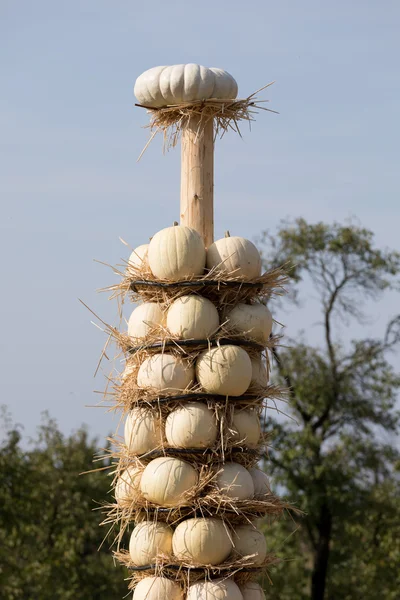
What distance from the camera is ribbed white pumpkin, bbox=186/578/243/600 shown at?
17.5 feet

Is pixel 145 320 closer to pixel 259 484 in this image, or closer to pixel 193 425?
pixel 193 425

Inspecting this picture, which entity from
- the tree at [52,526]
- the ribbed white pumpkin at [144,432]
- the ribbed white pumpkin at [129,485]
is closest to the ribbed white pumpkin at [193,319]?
the ribbed white pumpkin at [144,432]

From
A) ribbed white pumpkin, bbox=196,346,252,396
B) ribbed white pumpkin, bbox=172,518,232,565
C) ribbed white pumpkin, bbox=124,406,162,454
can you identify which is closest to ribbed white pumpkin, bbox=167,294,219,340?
ribbed white pumpkin, bbox=196,346,252,396

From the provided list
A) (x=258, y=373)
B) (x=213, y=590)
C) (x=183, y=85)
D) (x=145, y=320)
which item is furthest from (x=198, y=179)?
(x=213, y=590)

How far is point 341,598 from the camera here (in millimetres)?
24781

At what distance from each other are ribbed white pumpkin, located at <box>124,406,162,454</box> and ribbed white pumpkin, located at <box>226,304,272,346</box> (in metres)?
0.67

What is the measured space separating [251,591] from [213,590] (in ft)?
1.11

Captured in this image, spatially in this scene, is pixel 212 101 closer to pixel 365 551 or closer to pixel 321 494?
pixel 321 494

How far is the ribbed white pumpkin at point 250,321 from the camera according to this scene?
227 inches

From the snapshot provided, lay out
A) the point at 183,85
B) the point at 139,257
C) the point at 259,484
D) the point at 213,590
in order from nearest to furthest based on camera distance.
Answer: the point at 213,590
the point at 259,484
the point at 139,257
the point at 183,85

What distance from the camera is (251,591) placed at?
5590 mm

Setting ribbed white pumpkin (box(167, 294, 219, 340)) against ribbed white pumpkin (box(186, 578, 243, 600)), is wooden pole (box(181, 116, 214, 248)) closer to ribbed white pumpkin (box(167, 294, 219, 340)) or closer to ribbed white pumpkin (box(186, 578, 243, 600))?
ribbed white pumpkin (box(167, 294, 219, 340))

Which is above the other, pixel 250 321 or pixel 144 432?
pixel 250 321

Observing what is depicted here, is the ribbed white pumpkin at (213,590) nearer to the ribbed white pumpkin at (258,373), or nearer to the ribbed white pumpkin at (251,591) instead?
the ribbed white pumpkin at (251,591)
